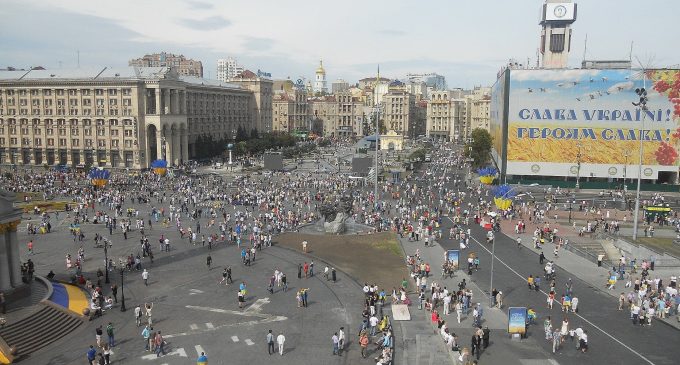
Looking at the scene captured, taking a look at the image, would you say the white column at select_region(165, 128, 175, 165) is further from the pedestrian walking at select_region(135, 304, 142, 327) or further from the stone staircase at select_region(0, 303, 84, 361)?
the pedestrian walking at select_region(135, 304, 142, 327)

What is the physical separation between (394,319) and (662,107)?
65819mm

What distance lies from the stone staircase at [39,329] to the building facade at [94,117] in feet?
238

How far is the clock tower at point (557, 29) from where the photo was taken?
5215 inches

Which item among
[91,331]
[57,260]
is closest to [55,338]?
[91,331]

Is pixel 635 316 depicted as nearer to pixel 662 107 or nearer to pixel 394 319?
pixel 394 319

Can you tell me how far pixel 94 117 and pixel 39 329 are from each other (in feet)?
262

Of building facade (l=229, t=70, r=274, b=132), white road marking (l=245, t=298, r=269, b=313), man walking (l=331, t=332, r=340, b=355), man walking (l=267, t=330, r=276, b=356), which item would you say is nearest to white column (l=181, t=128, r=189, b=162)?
building facade (l=229, t=70, r=274, b=132)

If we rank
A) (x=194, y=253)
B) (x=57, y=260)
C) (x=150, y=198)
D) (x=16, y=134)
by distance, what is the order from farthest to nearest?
(x=16, y=134), (x=150, y=198), (x=194, y=253), (x=57, y=260)

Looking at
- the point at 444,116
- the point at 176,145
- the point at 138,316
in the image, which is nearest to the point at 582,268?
the point at 138,316

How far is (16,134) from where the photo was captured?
10019 centimetres

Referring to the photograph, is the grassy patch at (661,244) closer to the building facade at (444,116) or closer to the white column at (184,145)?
the white column at (184,145)

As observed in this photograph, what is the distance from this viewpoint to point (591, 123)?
252 ft

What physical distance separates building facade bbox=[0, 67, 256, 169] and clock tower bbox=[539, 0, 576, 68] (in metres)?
89.0

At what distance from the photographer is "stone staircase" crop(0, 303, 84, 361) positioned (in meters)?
22.7
